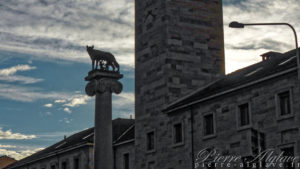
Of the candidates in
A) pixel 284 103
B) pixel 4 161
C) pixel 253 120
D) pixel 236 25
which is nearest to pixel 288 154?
pixel 284 103

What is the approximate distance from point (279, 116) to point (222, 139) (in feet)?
16.9

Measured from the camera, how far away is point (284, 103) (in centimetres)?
3117

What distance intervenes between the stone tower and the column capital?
217 inches

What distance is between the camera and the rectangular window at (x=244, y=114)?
110ft

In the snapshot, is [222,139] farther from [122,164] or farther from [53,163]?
[53,163]

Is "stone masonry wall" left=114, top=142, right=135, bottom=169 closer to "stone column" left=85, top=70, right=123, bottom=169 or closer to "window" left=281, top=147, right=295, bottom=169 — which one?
"stone column" left=85, top=70, right=123, bottom=169

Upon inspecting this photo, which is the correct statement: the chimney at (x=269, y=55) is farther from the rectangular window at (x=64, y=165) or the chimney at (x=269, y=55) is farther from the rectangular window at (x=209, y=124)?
the rectangular window at (x=64, y=165)

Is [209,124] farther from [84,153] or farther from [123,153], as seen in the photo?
[84,153]

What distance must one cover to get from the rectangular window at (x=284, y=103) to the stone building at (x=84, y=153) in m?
20.4

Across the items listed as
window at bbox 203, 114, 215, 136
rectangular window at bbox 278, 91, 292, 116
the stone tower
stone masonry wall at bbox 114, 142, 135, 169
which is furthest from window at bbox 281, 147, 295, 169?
stone masonry wall at bbox 114, 142, 135, 169

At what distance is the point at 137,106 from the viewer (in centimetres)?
4522

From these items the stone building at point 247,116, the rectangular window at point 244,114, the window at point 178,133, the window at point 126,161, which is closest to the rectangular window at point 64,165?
the window at point 126,161

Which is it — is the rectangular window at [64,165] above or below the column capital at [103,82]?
below

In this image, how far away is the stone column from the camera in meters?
36.3
